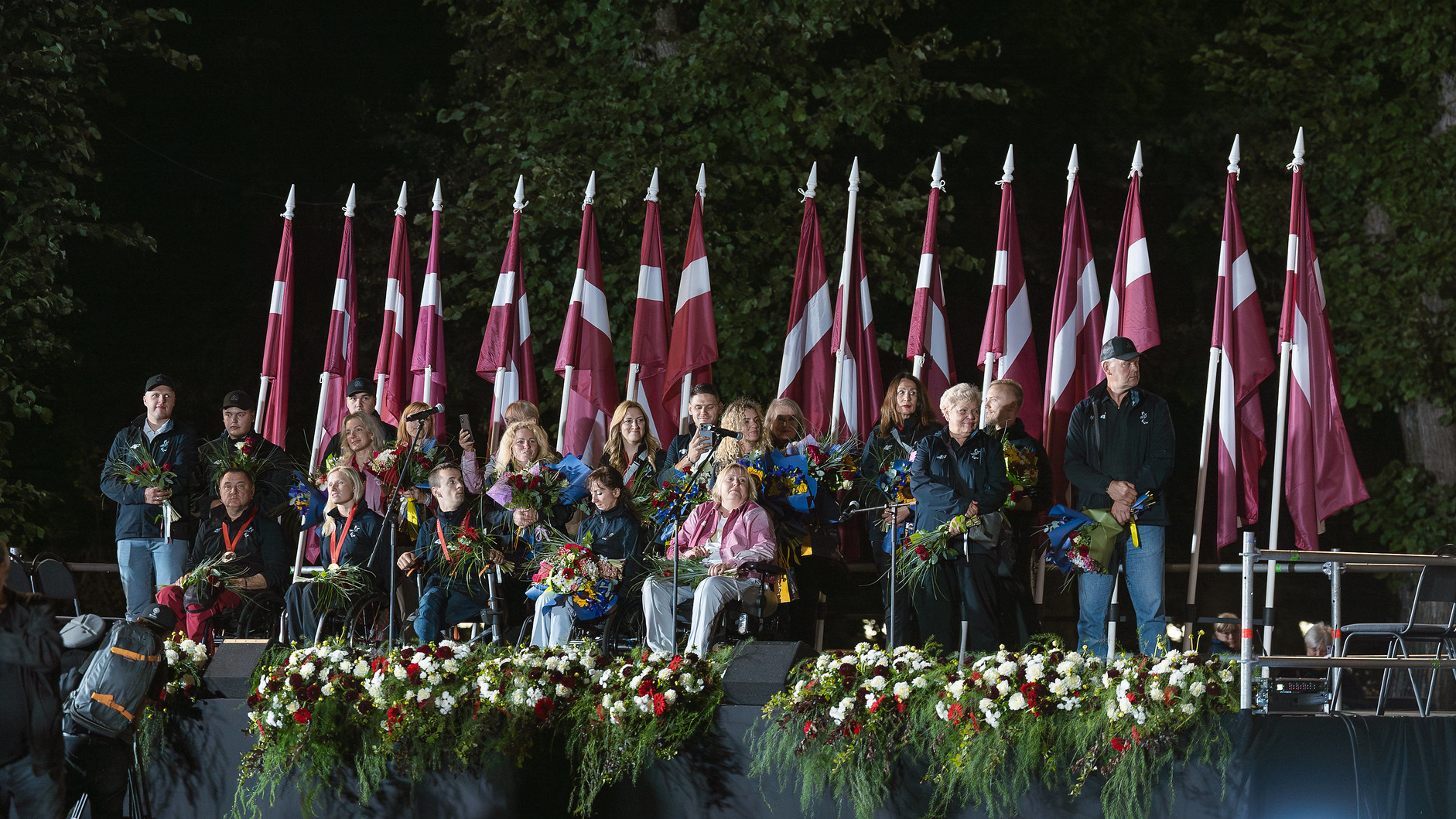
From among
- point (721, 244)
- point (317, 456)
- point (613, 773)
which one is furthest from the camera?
point (721, 244)

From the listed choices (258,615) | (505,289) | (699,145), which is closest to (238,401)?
(258,615)

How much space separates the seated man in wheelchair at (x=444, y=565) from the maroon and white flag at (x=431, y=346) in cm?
237

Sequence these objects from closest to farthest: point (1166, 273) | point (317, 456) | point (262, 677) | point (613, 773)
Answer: point (613, 773) < point (262, 677) < point (317, 456) < point (1166, 273)

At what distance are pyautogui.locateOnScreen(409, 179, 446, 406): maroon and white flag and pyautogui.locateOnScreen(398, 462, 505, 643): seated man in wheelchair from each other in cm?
237

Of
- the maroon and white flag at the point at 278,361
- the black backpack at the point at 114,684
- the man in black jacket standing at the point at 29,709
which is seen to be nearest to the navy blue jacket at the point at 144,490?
the maroon and white flag at the point at 278,361

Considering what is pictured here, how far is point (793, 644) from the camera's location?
655cm

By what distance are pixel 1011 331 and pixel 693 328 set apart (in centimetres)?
218

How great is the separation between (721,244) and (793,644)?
7721mm

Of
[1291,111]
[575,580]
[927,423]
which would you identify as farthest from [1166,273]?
[575,580]

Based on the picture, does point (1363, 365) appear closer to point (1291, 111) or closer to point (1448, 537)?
point (1448, 537)

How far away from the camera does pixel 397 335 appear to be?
37.3ft

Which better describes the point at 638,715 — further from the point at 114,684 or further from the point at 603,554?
the point at 114,684

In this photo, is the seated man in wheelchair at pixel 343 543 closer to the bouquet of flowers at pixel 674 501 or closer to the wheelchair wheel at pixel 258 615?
the wheelchair wheel at pixel 258 615

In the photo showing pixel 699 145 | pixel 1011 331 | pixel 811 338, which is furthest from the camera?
pixel 699 145
